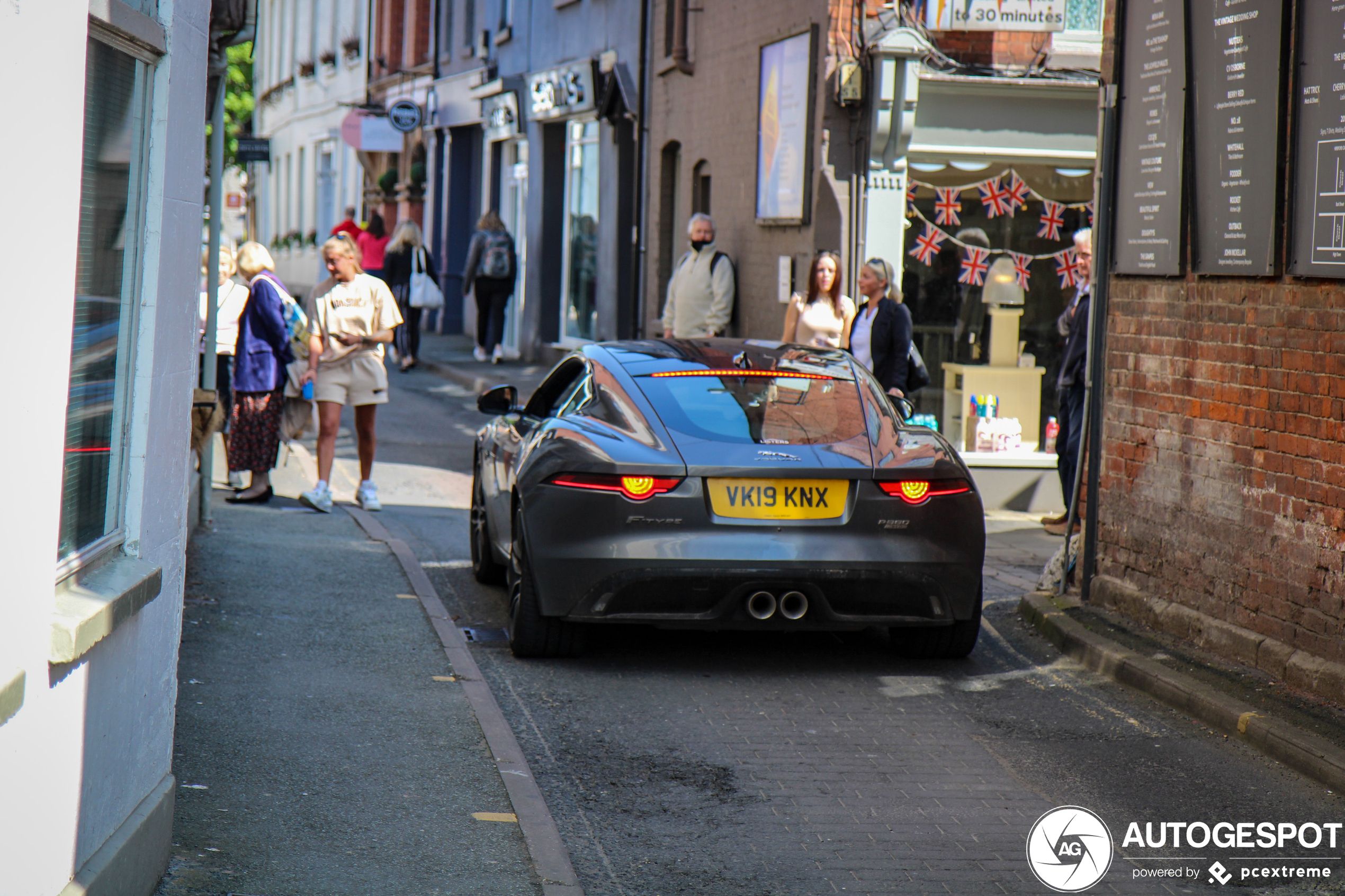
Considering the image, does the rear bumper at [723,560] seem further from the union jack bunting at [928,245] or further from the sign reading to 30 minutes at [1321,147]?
the union jack bunting at [928,245]

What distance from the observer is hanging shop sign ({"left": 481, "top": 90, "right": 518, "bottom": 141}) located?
25344 millimetres

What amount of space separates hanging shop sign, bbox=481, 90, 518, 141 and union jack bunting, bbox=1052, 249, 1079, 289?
12.9 meters

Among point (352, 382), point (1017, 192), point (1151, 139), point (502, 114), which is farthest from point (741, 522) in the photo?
point (502, 114)

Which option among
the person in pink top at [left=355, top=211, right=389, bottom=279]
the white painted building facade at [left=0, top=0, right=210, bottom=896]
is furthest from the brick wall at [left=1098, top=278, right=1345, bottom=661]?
the person in pink top at [left=355, top=211, right=389, bottom=279]

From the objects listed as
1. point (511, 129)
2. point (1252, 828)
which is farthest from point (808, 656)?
point (511, 129)

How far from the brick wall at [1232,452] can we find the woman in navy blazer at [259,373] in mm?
6092

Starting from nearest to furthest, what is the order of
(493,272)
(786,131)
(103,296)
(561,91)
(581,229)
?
(103,296)
(786,131)
(561,91)
(581,229)
(493,272)

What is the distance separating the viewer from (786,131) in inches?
579

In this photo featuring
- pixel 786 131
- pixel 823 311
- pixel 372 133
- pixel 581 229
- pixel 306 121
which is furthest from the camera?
pixel 306 121

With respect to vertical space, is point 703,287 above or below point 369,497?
above

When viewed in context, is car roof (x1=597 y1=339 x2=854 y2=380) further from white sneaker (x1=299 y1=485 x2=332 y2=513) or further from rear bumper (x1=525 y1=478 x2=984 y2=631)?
white sneaker (x1=299 y1=485 x2=332 y2=513)

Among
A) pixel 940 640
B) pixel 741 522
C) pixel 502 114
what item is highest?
pixel 502 114

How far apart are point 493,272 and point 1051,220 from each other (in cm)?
1151

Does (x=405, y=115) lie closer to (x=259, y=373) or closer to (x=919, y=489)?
(x=259, y=373)
